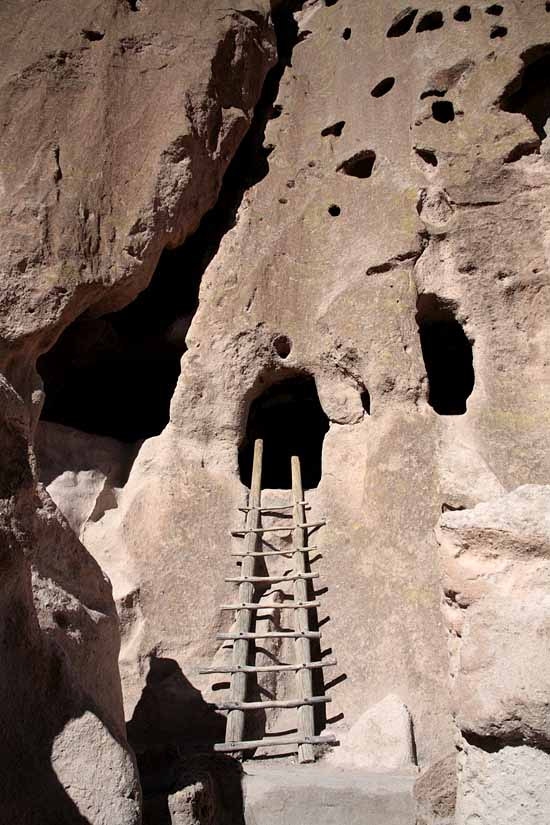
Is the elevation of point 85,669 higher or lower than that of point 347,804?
higher

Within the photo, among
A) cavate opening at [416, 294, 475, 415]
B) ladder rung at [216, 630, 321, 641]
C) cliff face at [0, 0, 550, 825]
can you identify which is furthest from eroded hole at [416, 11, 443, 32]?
ladder rung at [216, 630, 321, 641]

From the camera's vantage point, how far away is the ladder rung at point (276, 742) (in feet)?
12.2

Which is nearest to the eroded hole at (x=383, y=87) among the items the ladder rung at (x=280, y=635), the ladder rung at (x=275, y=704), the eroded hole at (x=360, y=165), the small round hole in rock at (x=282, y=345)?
the eroded hole at (x=360, y=165)

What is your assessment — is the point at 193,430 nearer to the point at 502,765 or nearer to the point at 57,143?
the point at 57,143

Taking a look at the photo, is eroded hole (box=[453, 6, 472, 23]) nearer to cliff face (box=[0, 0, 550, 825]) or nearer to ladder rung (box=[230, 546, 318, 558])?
cliff face (box=[0, 0, 550, 825])

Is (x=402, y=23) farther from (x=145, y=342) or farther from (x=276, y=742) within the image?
(x=276, y=742)

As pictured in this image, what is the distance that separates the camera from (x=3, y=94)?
226 inches

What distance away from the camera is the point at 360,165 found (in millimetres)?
6363

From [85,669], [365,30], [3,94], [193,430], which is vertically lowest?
[85,669]

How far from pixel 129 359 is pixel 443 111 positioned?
131 inches

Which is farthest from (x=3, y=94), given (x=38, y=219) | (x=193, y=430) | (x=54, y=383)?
(x=193, y=430)

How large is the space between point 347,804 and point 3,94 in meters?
5.23

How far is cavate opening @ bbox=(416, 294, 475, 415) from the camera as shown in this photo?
246 inches

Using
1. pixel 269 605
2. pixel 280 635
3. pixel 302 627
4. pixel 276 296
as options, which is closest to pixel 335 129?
pixel 276 296
